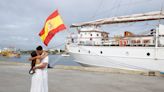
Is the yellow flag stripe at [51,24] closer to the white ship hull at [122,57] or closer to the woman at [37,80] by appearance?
the woman at [37,80]

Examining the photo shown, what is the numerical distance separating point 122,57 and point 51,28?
12.6m

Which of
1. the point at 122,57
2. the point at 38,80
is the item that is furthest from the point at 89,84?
the point at 122,57

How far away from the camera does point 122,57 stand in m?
17.9

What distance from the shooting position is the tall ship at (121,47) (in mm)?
16558

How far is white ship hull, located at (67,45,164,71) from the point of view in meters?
16.2

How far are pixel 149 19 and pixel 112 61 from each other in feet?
18.3

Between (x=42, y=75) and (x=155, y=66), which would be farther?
(x=155, y=66)

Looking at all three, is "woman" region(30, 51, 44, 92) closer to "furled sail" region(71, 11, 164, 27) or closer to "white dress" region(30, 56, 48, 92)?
"white dress" region(30, 56, 48, 92)

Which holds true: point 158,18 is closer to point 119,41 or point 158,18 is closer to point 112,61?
point 119,41

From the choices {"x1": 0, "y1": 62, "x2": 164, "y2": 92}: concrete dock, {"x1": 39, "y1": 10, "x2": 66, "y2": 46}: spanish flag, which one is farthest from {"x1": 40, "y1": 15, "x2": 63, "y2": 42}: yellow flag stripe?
{"x1": 0, "y1": 62, "x2": 164, "y2": 92}: concrete dock

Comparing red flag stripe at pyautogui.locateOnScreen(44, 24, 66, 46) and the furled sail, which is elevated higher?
the furled sail

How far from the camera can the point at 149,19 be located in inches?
765

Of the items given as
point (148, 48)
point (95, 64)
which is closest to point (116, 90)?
point (148, 48)

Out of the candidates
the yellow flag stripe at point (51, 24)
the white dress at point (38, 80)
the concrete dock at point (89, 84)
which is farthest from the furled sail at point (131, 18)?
the white dress at point (38, 80)
